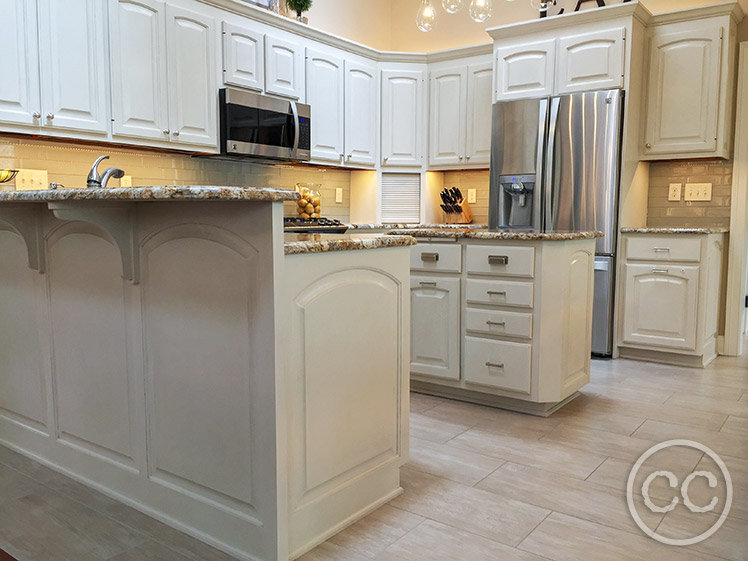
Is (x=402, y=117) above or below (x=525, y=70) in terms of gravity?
below

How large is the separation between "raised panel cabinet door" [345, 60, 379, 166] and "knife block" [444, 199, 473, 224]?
0.86m

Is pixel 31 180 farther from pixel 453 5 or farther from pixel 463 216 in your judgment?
pixel 463 216

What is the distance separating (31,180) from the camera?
3420 mm

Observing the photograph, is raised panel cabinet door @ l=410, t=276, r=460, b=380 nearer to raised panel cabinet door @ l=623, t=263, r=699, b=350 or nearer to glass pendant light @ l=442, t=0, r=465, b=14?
glass pendant light @ l=442, t=0, r=465, b=14

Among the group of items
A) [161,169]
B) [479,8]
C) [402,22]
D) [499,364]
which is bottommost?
[499,364]

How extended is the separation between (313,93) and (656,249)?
2.71 meters

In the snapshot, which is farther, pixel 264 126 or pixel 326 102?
pixel 326 102

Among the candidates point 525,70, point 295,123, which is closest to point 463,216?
point 525,70

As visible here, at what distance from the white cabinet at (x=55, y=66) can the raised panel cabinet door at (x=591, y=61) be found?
3.03m

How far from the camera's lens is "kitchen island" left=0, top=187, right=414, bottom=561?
1.62 meters

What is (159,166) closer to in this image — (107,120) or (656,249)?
(107,120)

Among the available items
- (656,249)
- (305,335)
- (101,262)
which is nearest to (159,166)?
(101,262)

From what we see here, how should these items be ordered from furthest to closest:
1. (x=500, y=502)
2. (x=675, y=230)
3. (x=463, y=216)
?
(x=463, y=216), (x=675, y=230), (x=500, y=502)

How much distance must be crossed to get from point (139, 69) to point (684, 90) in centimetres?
355
